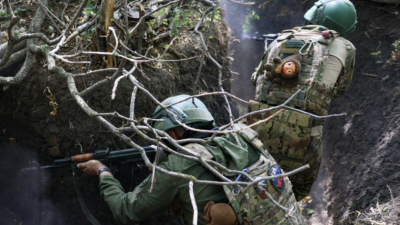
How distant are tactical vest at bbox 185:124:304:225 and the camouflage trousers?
1.30 meters

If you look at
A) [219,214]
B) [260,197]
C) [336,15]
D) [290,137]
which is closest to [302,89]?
[290,137]

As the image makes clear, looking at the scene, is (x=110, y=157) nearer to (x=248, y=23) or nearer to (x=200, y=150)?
(x=200, y=150)

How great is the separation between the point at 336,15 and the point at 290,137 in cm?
162

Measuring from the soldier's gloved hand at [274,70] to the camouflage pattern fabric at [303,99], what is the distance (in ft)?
0.33

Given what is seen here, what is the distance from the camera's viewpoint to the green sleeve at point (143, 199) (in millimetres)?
3340

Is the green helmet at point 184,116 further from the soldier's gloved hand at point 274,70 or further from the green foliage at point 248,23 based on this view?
the green foliage at point 248,23

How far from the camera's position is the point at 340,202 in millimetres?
5809

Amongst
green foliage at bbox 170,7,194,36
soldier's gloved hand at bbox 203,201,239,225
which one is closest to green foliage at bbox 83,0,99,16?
green foliage at bbox 170,7,194,36

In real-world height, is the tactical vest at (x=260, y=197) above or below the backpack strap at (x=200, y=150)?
below

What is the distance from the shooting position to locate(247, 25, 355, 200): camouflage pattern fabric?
15.7 ft

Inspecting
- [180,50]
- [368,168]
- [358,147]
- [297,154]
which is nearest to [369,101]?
[358,147]

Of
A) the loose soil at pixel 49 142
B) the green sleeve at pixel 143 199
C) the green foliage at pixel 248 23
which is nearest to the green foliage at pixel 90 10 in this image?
the loose soil at pixel 49 142

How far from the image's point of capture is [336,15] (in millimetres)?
5270

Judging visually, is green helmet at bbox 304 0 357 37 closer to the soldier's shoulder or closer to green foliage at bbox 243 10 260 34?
the soldier's shoulder
